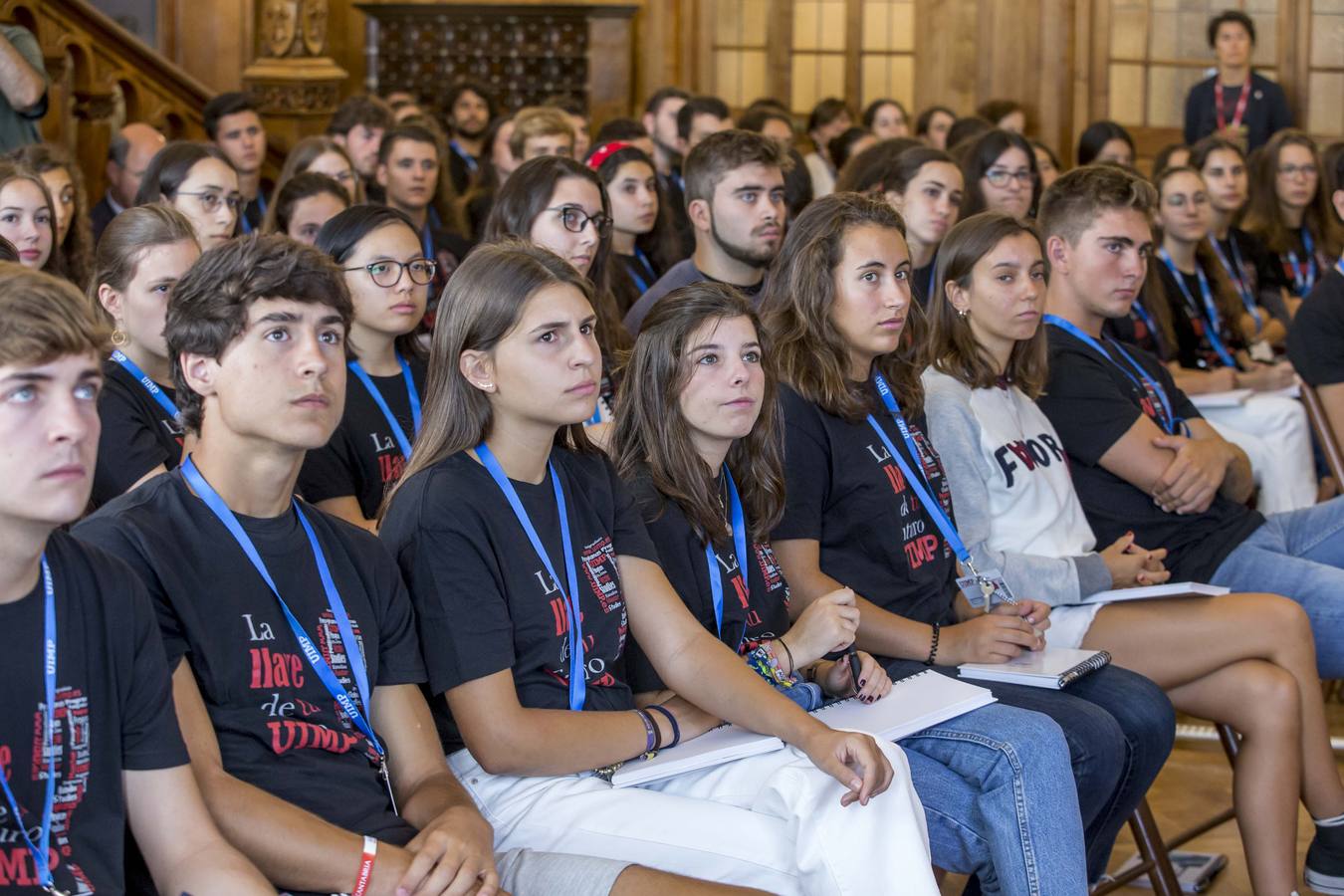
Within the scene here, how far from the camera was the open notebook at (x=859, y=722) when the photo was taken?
2.34m

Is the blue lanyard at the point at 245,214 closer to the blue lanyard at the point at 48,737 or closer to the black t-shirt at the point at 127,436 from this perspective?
the black t-shirt at the point at 127,436

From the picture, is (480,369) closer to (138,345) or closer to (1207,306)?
(138,345)

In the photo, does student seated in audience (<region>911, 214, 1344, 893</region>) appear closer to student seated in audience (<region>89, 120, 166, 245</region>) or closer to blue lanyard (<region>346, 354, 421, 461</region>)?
blue lanyard (<region>346, 354, 421, 461</region>)

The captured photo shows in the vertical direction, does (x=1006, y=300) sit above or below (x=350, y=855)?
above

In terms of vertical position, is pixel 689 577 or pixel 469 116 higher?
pixel 469 116

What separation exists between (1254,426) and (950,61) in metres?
5.50

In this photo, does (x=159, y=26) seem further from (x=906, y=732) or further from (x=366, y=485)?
(x=906, y=732)

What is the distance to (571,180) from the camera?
3.99 m

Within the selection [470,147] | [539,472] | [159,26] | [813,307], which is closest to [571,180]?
[813,307]

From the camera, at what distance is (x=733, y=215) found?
4.23 m

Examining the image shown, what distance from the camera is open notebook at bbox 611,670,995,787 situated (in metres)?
2.34

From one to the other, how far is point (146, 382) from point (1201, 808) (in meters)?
2.56

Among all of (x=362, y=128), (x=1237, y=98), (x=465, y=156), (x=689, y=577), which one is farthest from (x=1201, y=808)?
(x=1237, y=98)

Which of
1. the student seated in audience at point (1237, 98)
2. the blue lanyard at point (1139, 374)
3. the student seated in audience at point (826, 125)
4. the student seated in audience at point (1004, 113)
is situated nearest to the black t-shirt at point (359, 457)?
the blue lanyard at point (1139, 374)
